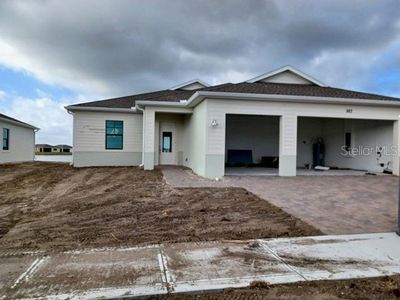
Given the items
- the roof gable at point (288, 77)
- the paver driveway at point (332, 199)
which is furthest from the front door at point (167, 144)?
the paver driveway at point (332, 199)

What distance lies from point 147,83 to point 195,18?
43.1 feet

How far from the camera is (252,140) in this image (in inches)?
727

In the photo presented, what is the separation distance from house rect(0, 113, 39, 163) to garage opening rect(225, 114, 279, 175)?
15.3 meters

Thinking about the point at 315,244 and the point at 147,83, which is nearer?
the point at 315,244

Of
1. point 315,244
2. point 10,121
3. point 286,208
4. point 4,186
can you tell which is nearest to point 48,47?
point 4,186

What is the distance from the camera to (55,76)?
18.3 m

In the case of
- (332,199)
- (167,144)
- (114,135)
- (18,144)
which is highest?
(114,135)

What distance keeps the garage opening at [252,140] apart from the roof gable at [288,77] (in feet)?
7.45

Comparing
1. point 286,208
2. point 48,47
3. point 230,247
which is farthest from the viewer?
point 48,47

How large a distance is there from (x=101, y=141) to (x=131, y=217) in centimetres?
1231

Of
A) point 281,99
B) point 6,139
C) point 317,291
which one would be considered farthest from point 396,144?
point 6,139

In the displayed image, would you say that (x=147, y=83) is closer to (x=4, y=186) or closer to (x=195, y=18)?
(x=195, y=18)

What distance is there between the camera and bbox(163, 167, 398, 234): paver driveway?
18.8 feet

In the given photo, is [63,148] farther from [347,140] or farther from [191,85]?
[347,140]
